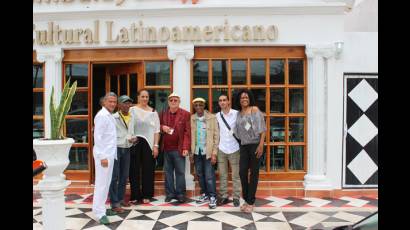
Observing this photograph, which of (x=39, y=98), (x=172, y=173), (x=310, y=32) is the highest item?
(x=310, y=32)

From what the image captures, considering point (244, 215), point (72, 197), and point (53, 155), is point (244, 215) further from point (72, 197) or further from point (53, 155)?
point (72, 197)

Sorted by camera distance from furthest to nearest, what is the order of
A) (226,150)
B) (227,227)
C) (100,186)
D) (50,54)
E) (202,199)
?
(50,54)
(202,199)
(226,150)
(100,186)
(227,227)

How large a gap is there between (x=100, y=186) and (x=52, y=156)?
1299 millimetres

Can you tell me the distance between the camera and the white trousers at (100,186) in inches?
188

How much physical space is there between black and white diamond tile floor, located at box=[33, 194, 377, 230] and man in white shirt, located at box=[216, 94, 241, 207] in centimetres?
23

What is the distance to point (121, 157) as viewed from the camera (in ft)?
17.6

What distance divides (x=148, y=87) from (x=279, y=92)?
2.19 metres

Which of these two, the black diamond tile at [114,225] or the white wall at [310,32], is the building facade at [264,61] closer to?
the white wall at [310,32]

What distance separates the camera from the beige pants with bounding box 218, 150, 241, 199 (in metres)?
5.55

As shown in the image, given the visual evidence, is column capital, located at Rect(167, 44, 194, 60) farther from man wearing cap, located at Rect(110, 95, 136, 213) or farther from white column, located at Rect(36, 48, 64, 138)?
white column, located at Rect(36, 48, 64, 138)

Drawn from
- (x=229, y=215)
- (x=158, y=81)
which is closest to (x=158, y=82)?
(x=158, y=81)

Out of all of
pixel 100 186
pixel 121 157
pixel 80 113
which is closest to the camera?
pixel 100 186

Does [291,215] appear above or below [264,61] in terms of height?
below

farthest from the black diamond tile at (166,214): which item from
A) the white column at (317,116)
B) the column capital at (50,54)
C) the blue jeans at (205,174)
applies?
the column capital at (50,54)
